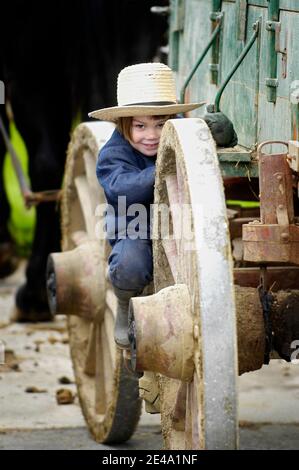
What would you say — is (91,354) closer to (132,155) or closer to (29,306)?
(132,155)

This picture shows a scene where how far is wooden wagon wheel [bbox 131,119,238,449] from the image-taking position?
2.48m

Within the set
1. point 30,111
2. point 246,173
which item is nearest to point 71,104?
point 30,111

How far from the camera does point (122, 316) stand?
11.4 ft

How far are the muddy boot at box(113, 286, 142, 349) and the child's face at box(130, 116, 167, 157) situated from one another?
37cm

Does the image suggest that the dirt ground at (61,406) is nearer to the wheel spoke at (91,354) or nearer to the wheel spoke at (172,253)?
the wheel spoke at (91,354)

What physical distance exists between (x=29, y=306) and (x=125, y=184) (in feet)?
9.54

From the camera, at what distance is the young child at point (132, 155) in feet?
10.6

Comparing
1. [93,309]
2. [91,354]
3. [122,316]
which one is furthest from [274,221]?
[91,354]

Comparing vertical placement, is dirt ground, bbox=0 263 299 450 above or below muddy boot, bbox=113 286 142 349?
below

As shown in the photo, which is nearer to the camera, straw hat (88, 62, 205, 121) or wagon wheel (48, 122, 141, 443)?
straw hat (88, 62, 205, 121)

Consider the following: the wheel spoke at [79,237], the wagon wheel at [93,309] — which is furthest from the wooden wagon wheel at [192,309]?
the wheel spoke at [79,237]

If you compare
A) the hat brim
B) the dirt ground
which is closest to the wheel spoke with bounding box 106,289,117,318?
the dirt ground

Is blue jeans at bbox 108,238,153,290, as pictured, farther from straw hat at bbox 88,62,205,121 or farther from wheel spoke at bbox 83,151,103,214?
wheel spoke at bbox 83,151,103,214

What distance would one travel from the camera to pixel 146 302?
275 centimetres
